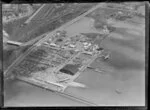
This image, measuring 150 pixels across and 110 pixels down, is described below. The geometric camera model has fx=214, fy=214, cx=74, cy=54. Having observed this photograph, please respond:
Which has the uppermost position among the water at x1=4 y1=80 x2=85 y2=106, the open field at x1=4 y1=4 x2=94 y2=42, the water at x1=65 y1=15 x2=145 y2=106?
the open field at x1=4 y1=4 x2=94 y2=42

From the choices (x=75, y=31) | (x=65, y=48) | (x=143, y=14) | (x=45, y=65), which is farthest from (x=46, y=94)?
(x=143, y=14)

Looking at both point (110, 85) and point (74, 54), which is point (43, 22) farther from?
point (110, 85)

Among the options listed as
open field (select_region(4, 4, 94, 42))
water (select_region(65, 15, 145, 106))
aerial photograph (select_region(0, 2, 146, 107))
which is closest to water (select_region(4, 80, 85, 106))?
aerial photograph (select_region(0, 2, 146, 107))

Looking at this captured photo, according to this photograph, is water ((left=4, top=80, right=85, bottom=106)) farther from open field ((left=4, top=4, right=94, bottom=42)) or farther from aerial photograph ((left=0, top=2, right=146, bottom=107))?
open field ((left=4, top=4, right=94, bottom=42))

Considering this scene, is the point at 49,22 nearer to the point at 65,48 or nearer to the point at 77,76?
the point at 65,48

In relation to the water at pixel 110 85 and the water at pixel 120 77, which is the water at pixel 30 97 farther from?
the water at pixel 120 77

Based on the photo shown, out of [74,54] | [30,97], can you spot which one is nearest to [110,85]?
[74,54]

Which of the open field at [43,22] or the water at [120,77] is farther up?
the open field at [43,22]

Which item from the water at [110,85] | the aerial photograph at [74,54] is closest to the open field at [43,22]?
the aerial photograph at [74,54]
